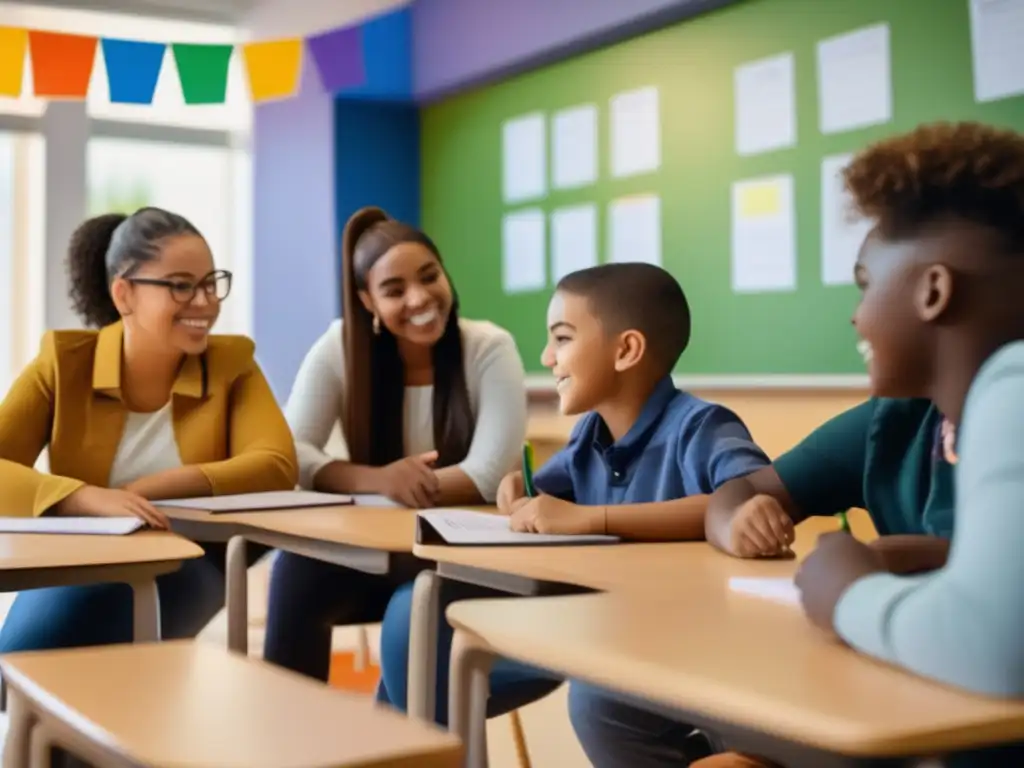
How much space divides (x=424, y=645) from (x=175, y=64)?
9.48ft

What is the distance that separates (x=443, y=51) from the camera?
4.23m

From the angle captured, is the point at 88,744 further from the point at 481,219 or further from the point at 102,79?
the point at 102,79

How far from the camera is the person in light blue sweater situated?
86cm

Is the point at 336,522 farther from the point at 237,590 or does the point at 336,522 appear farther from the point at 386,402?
the point at 386,402

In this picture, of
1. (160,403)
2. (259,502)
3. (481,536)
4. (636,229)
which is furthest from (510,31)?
(481,536)

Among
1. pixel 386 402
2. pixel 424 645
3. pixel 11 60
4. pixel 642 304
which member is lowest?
pixel 424 645

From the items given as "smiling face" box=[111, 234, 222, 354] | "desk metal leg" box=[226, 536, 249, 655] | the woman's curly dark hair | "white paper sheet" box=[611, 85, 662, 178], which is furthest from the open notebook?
"white paper sheet" box=[611, 85, 662, 178]

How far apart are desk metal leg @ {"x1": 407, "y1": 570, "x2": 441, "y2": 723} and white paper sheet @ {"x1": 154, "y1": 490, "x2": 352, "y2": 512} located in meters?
0.62

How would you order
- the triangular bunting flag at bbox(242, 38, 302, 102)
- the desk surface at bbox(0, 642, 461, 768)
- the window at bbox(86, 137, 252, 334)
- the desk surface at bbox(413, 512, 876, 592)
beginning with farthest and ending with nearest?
the window at bbox(86, 137, 252, 334)
the triangular bunting flag at bbox(242, 38, 302, 102)
the desk surface at bbox(413, 512, 876, 592)
the desk surface at bbox(0, 642, 461, 768)

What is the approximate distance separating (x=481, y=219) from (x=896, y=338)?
3140mm

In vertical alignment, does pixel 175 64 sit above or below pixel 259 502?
above

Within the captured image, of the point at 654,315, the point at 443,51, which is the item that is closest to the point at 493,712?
the point at 654,315

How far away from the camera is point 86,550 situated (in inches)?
71.5

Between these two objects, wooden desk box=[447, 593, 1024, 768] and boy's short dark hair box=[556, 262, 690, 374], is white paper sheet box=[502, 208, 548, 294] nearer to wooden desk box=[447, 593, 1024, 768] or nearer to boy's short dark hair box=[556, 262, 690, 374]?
boy's short dark hair box=[556, 262, 690, 374]
